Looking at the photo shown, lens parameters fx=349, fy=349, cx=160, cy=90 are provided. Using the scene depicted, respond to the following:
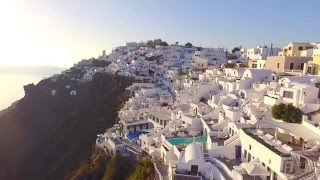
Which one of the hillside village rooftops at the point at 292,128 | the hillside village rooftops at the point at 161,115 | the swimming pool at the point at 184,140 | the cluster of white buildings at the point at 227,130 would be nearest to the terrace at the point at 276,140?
the cluster of white buildings at the point at 227,130

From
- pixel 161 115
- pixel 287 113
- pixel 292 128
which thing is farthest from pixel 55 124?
pixel 292 128

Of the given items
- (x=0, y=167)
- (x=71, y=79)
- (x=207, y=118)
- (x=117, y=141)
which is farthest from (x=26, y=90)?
(x=207, y=118)

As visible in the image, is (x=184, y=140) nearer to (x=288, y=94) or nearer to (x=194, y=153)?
(x=194, y=153)

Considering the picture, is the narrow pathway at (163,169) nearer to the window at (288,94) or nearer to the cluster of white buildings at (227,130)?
the cluster of white buildings at (227,130)

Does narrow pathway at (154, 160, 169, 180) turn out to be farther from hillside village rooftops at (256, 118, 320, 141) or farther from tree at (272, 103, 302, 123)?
tree at (272, 103, 302, 123)

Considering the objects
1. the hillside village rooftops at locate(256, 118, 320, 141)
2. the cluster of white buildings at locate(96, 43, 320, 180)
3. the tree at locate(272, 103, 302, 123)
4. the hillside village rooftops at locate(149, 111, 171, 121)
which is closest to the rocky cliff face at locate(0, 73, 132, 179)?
the cluster of white buildings at locate(96, 43, 320, 180)

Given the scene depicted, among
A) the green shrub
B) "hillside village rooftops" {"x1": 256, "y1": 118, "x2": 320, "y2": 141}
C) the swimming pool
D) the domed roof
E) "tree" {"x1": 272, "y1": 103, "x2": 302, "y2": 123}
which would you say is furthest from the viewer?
the swimming pool
